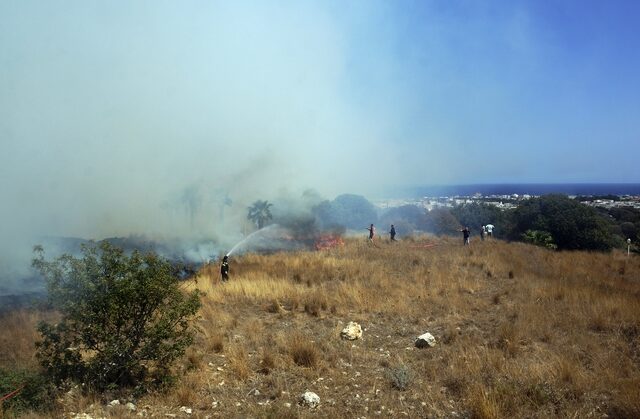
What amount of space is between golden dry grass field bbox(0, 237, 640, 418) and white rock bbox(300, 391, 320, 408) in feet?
0.29

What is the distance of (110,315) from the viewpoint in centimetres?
589

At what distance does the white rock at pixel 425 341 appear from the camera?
26.1 ft

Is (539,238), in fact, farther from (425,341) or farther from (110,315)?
(110,315)

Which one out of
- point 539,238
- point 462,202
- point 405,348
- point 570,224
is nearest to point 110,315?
point 405,348

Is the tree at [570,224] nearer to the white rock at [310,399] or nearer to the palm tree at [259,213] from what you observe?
the palm tree at [259,213]

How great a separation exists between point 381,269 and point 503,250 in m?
8.81

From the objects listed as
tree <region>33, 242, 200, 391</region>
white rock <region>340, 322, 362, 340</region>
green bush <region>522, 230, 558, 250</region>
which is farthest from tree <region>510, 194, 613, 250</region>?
tree <region>33, 242, 200, 391</region>

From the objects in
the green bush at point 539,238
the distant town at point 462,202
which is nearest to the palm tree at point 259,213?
the distant town at point 462,202

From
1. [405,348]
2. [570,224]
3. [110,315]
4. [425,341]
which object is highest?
[110,315]

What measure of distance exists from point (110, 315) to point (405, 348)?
5022 mm

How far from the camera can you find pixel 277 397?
596cm

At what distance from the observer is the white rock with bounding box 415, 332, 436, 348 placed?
795 centimetres

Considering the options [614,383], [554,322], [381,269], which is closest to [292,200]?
[381,269]

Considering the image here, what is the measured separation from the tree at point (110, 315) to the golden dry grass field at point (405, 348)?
478mm
